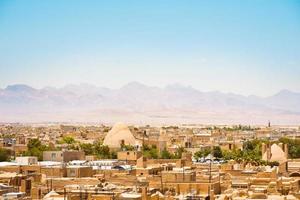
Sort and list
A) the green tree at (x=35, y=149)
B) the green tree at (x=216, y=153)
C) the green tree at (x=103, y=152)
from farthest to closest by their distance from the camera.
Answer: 1. the green tree at (x=216, y=153)
2. the green tree at (x=103, y=152)
3. the green tree at (x=35, y=149)

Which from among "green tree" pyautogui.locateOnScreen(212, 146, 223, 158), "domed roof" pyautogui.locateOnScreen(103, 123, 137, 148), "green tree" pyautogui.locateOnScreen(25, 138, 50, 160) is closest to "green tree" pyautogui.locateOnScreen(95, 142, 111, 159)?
"green tree" pyautogui.locateOnScreen(25, 138, 50, 160)

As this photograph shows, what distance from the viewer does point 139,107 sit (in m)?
173

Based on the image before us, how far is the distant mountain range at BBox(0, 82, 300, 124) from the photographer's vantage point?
16012cm

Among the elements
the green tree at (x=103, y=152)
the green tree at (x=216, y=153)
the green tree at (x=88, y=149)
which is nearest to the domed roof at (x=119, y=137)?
the green tree at (x=88, y=149)

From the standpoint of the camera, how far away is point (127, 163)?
3484cm

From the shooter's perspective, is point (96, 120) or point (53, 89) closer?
point (96, 120)

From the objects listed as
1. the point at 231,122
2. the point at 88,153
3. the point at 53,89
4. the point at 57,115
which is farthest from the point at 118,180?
the point at 53,89

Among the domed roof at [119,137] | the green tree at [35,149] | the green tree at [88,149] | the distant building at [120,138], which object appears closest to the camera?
the green tree at [35,149]

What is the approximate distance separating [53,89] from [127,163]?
157252mm

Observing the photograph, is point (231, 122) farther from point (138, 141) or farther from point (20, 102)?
point (138, 141)

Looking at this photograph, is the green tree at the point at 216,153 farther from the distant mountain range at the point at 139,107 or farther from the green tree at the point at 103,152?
the distant mountain range at the point at 139,107

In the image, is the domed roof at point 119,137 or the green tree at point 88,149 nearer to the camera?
the green tree at point 88,149

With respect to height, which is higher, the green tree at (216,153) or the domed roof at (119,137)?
the domed roof at (119,137)

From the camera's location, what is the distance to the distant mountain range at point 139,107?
525ft
